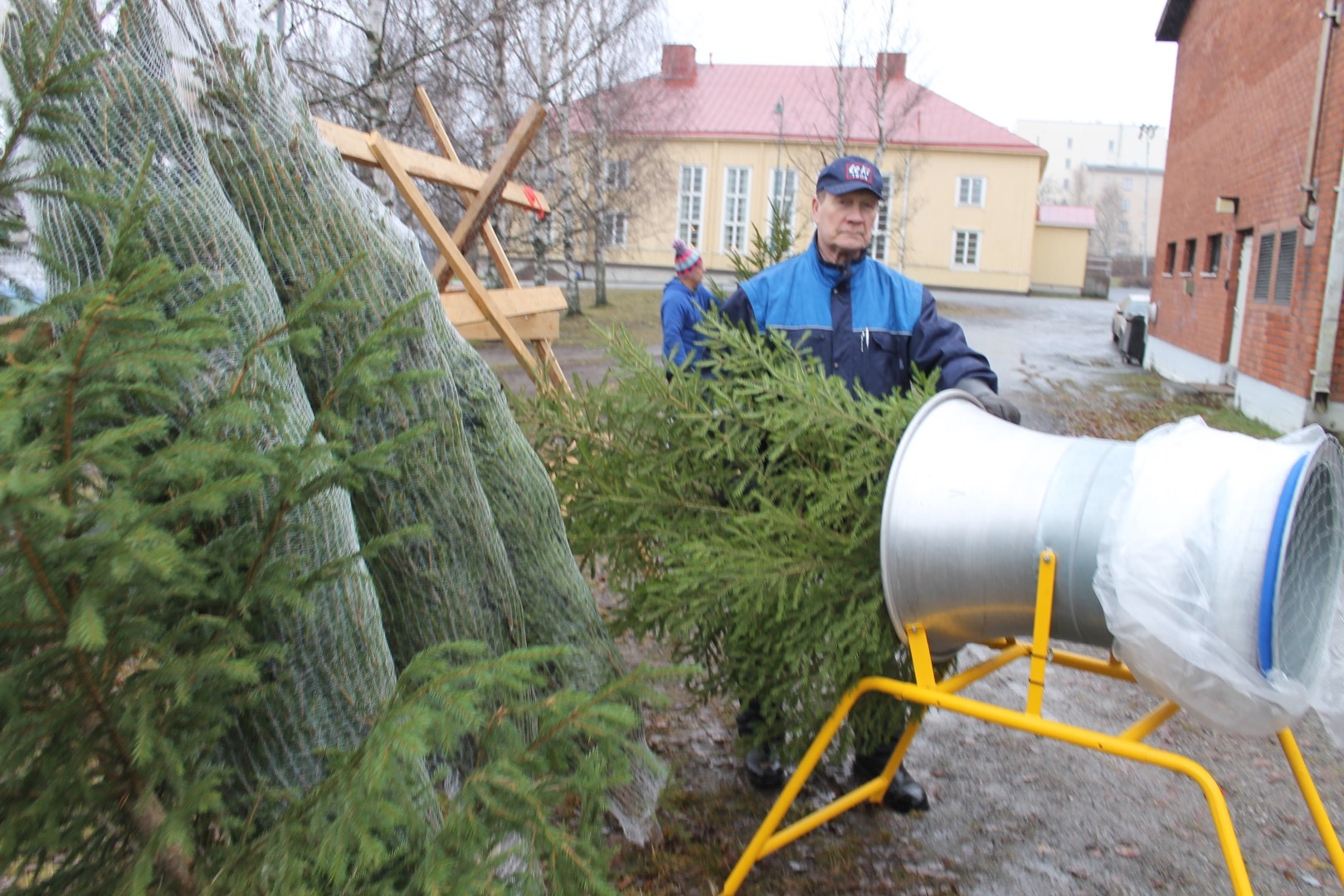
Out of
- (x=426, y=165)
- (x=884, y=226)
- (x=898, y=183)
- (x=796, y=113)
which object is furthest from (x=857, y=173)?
(x=796, y=113)

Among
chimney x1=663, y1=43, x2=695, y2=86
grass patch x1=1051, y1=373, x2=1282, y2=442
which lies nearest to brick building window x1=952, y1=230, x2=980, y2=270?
chimney x1=663, y1=43, x2=695, y2=86

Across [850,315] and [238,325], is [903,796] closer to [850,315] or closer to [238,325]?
[850,315]

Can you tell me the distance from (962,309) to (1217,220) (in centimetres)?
1495

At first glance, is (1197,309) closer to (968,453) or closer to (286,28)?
(286,28)

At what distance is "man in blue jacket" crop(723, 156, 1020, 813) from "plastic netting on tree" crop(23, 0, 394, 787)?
172 cm

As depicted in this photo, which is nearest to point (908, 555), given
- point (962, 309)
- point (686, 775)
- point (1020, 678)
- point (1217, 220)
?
point (686, 775)

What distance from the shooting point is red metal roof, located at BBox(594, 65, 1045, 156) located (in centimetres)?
3759

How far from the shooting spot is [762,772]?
3346 millimetres

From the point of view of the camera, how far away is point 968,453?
7.28 feet

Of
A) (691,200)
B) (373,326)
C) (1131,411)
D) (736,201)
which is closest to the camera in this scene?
(373,326)

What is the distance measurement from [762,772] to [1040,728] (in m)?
1.38

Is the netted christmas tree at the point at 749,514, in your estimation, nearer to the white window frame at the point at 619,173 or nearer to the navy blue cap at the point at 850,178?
the navy blue cap at the point at 850,178

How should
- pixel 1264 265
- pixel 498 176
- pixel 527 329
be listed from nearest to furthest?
1. pixel 498 176
2. pixel 527 329
3. pixel 1264 265

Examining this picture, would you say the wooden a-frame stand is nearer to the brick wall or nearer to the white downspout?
the white downspout
